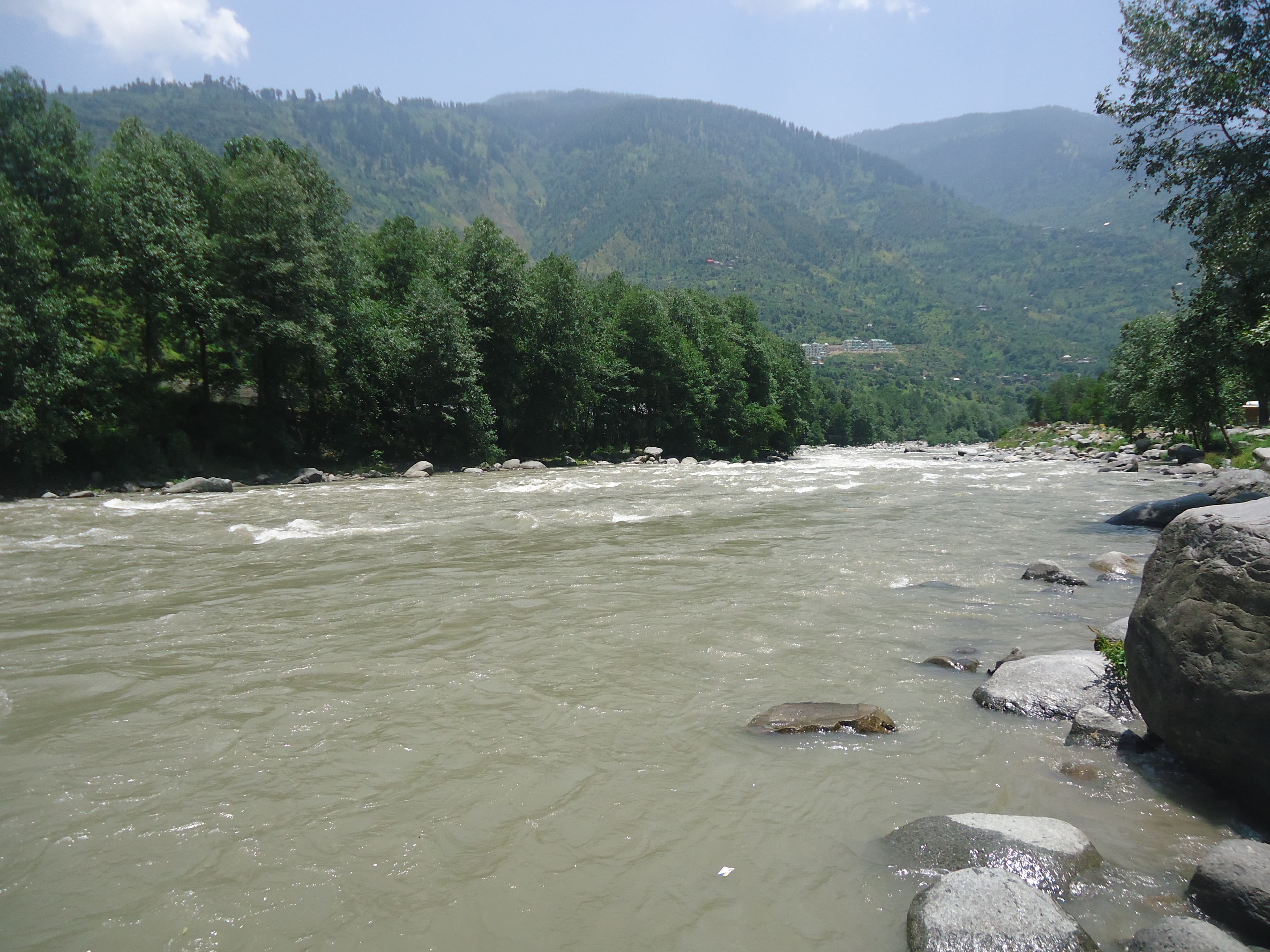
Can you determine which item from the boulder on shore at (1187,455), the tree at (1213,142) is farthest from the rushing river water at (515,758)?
the boulder on shore at (1187,455)

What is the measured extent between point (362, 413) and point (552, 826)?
3527 cm

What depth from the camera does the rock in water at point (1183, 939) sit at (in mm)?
2777

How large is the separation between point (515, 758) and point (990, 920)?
319cm

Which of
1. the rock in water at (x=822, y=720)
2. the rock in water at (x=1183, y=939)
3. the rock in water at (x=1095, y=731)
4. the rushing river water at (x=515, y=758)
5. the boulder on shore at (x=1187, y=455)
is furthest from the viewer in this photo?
the boulder on shore at (x=1187, y=455)

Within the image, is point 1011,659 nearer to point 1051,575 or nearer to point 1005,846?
point 1005,846

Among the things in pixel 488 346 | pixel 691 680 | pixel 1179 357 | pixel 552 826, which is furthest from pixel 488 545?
pixel 488 346

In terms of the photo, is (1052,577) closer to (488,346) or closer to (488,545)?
(488,545)

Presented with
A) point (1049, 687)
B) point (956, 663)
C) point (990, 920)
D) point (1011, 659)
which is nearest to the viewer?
point (990, 920)

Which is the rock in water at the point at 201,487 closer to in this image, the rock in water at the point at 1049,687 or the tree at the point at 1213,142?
the rock in water at the point at 1049,687

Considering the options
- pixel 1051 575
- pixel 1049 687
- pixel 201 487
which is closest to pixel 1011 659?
pixel 1049 687

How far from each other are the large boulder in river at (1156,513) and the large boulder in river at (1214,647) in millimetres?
13663

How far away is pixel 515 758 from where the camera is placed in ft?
16.2

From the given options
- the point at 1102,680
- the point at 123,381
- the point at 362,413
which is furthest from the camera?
the point at 362,413

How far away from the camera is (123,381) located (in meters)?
25.8
